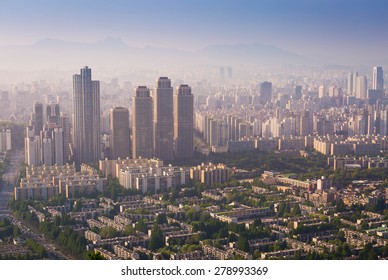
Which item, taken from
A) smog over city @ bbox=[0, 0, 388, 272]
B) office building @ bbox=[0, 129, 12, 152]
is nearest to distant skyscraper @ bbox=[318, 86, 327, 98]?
smog over city @ bbox=[0, 0, 388, 272]

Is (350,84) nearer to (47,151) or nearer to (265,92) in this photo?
(265,92)

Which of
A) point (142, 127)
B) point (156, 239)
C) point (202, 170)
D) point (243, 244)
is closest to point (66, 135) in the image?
point (142, 127)

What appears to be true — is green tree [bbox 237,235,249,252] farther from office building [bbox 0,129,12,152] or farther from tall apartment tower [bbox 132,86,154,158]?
office building [bbox 0,129,12,152]

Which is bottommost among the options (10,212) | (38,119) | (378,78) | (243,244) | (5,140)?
(10,212)

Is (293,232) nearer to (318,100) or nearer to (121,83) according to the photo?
(121,83)

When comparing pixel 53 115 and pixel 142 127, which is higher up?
pixel 53 115

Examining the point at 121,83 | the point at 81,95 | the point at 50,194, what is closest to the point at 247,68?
the point at 121,83

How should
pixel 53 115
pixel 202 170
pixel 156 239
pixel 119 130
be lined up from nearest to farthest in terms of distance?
1. pixel 156 239
2. pixel 202 170
3. pixel 53 115
4. pixel 119 130

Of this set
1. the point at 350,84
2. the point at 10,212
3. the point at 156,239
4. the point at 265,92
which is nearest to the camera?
the point at 156,239
